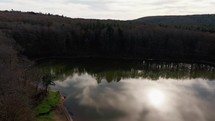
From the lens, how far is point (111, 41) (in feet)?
379

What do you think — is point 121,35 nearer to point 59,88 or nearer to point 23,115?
point 59,88

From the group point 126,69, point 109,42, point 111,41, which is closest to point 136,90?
point 126,69

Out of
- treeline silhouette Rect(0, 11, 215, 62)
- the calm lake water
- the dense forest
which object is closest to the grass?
the calm lake water

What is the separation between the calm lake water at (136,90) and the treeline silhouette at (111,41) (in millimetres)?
13518

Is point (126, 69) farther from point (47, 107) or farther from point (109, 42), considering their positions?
point (47, 107)

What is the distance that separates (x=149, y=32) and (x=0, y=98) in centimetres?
9445

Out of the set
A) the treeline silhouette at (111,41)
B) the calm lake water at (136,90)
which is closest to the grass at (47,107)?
the calm lake water at (136,90)

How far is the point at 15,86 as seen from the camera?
3519cm

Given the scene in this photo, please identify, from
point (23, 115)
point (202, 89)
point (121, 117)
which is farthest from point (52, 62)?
point (23, 115)

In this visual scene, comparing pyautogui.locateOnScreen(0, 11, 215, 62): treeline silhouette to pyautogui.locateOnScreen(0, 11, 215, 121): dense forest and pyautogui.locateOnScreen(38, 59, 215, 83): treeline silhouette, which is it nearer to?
pyautogui.locateOnScreen(0, 11, 215, 121): dense forest

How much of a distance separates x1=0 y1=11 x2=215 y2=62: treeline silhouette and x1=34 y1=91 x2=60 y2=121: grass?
176 feet

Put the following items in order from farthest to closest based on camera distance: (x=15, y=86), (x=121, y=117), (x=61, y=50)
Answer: (x=61, y=50) < (x=121, y=117) < (x=15, y=86)

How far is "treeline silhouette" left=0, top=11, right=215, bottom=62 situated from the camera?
347 ft

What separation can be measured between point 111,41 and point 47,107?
74.0 metres
